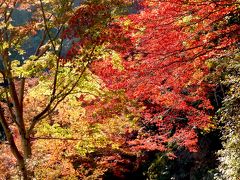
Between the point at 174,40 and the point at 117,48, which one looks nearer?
the point at 117,48

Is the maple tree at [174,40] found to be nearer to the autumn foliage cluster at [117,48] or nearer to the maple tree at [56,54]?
the autumn foliage cluster at [117,48]

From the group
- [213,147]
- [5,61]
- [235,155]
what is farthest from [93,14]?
[213,147]

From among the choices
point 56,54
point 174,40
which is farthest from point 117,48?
point 174,40

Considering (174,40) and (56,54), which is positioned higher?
(56,54)

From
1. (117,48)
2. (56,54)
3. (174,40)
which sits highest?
(56,54)

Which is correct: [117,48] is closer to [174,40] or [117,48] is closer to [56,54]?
[56,54]

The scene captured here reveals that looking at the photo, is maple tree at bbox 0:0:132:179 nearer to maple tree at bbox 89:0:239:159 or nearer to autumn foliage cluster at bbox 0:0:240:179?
autumn foliage cluster at bbox 0:0:240:179

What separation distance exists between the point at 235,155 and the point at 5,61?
7.15 m

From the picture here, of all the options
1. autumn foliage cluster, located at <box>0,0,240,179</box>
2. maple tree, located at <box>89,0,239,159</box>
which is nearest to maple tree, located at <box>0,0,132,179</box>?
autumn foliage cluster, located at <box>0,0,240,179</box>

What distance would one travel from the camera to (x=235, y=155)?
918cm

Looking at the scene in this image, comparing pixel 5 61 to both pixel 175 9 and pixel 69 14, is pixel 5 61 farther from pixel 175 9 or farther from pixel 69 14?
pixel 175 9

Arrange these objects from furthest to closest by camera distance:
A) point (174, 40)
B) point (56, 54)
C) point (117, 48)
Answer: point (174, 40) < point (117, 48) < point (56, 54)

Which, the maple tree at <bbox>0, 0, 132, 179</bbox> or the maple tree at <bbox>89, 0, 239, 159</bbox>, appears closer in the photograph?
the maple tree at <bbox>89, 0, 239, 159</bbox>

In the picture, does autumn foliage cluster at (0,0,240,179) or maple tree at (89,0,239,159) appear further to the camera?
autumn foliage cluster at (0,0,240,179)
